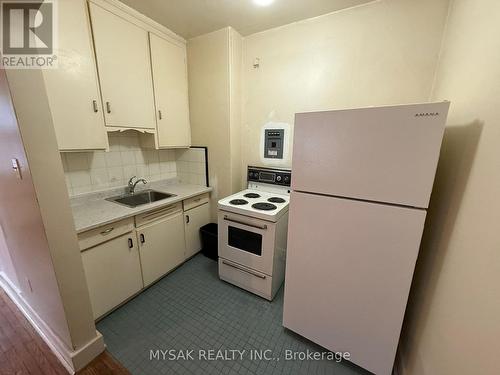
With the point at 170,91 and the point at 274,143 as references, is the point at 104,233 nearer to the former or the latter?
the point at 170,91

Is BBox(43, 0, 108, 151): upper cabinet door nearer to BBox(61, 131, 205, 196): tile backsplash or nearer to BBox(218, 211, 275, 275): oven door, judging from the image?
BBox(61, 131, 205, 196): tile backsplash

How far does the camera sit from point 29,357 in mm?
1347

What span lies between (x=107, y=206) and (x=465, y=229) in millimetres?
2354

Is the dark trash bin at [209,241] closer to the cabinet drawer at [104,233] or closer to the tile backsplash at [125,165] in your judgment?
the tile backsplash at [125,165]

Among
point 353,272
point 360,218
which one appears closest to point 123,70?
point 360,218

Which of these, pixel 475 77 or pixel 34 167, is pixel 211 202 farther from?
pixel 475 77

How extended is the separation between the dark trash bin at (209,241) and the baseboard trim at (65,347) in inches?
47.3

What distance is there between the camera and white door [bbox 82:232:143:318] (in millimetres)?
1483

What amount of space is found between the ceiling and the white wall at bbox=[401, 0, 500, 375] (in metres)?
0.98

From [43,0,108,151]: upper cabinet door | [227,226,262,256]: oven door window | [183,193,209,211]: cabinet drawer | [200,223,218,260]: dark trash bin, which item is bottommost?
[200,223,218,260]: dark trash bin

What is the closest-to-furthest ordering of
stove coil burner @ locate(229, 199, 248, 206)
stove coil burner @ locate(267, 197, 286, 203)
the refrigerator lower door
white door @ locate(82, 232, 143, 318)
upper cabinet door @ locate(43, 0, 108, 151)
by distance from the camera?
the refrigerator lower door
upper cabinet door @ locate(43, 0, 108, 151)
white door @ locate(82, 232, 143, 318)
stove coil burner @ locate(229, 199, 248, 206)
stove coil burner @ locate(267, 197, 286, 203)

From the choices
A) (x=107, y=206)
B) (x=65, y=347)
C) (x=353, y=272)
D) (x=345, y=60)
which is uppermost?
(x=345, y=60)

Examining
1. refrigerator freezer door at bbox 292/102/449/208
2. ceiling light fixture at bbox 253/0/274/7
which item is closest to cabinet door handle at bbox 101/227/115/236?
refrigerator freezer door at bbox 292/102/449/208

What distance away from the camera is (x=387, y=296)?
1089mm
